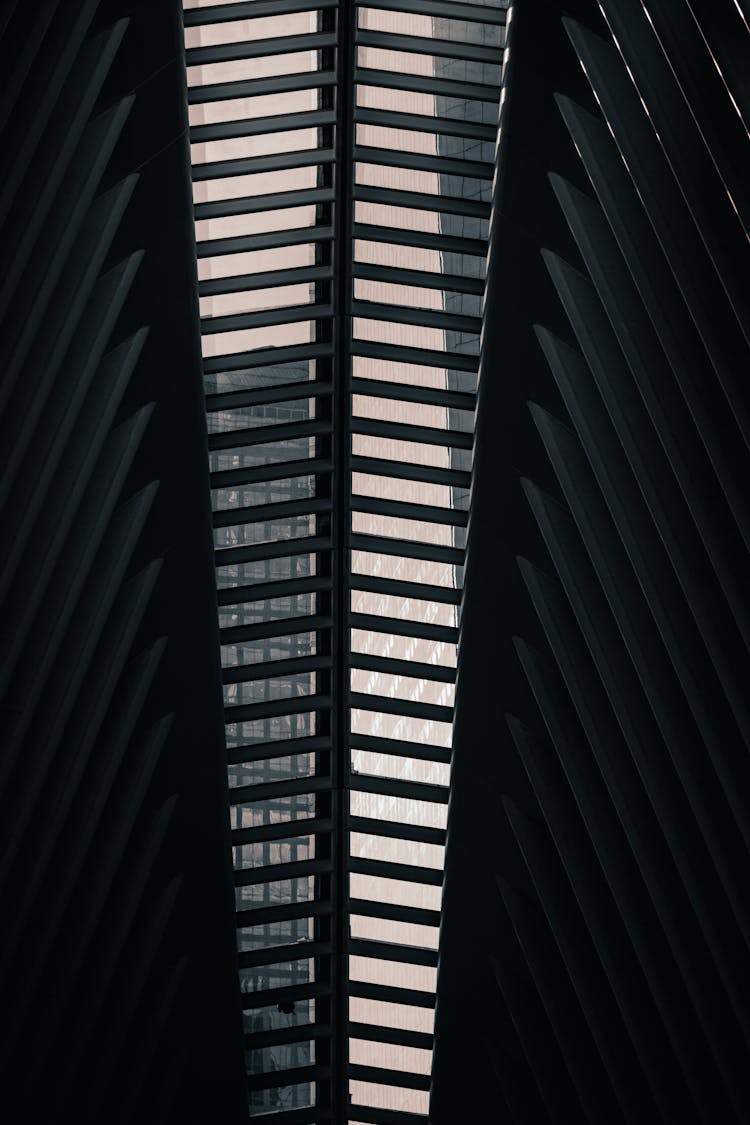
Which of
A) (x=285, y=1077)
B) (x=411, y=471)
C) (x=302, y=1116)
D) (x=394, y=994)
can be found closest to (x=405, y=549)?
(x=411, y=471)

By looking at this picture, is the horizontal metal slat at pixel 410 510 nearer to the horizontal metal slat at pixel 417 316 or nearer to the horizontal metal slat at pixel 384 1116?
the horizontal metal slat at pixel 417 316

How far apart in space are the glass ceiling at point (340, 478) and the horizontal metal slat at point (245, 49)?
0.02 metres

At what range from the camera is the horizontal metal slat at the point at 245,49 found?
41.2 feet

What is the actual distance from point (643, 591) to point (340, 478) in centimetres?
511

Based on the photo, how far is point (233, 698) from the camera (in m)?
17.0

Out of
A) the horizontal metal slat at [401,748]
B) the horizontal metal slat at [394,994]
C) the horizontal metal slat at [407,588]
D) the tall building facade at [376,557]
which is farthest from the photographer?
the horizontal metal slat at [394,994]

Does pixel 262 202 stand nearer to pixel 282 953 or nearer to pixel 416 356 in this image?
pixel 416 356

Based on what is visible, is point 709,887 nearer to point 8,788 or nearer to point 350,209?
point 8,788

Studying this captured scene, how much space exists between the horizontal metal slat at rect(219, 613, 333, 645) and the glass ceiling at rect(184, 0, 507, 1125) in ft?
0.12

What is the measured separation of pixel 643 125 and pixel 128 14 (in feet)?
12.5

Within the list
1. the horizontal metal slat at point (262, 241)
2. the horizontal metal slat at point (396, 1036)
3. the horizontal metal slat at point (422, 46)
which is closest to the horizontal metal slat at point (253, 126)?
the horizontal metal slat at point (422, 46)

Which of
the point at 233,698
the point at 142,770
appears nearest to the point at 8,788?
the point at 142,770

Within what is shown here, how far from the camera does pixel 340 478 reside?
51.2 feet

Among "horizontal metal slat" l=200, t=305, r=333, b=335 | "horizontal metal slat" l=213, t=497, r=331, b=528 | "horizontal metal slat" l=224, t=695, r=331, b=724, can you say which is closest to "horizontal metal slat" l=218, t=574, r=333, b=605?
"horizontal metal slat" l=213, t=497, r=331, b=528
